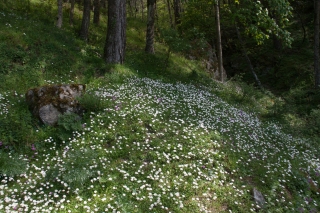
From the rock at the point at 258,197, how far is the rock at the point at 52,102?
6234 millimetres

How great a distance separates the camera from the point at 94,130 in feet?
27.5

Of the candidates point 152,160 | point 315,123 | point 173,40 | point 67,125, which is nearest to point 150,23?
point 173,40

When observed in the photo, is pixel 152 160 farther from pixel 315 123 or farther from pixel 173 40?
pixel 315 123

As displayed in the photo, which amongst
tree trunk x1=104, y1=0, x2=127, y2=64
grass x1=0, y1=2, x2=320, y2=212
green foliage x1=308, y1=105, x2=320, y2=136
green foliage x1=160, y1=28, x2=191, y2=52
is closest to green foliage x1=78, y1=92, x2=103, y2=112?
grass x1=0, y1=2, x2=320, y2=212

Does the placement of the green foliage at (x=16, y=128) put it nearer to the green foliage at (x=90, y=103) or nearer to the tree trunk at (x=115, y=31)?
the green foliage at (x=90, y=103)

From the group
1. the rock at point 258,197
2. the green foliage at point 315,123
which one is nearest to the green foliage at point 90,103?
the rock at point 258,197

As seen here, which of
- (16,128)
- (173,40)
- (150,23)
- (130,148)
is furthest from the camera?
(150,23)

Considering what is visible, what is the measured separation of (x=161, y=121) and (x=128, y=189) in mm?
3671

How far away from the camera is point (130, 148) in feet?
26.1

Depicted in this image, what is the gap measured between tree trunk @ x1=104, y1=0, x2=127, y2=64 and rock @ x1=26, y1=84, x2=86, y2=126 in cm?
478

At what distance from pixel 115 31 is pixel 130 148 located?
7.65 m

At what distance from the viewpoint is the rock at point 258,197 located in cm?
704

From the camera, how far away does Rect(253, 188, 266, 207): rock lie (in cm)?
704

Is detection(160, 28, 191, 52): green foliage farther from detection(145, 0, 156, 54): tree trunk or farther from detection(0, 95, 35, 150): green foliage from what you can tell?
detection(0, 95, 35, 150): green foliage
